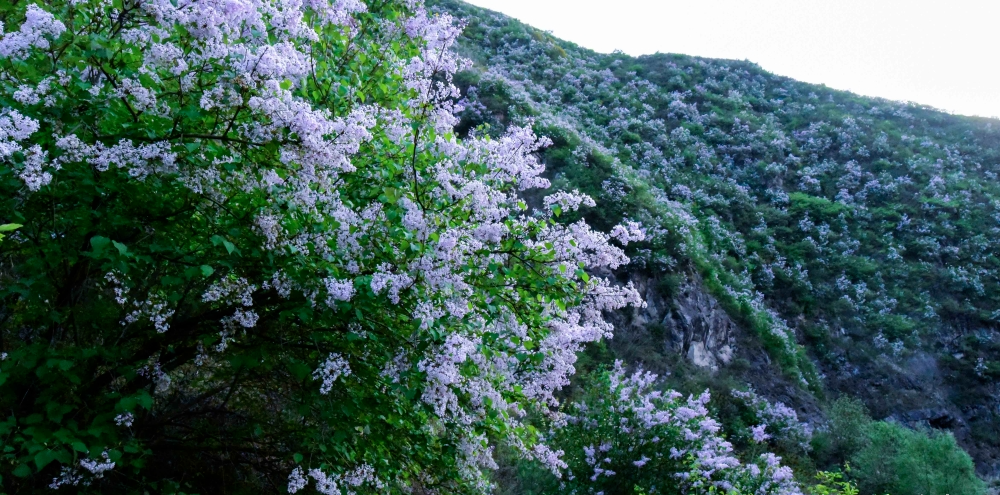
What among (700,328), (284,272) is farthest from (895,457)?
(284,272)

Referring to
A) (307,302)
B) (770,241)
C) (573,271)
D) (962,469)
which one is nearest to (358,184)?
(307,302)

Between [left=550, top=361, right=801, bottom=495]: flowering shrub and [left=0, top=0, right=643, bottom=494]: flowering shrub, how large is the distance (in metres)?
3.20

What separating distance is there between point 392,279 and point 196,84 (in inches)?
55.6

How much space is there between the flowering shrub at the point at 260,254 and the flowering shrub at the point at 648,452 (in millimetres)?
3200

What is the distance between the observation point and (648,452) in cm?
812

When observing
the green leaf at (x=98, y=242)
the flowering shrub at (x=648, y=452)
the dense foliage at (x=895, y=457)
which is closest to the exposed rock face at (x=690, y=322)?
the dense foliage at (x=895, y=457)

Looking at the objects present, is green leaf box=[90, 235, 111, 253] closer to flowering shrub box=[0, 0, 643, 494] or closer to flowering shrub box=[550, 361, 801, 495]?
flowering shrub box=[0, 0, 643, 494]

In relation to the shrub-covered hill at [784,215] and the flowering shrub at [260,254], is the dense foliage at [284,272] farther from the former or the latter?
the shrub-covered hill at [784,215]

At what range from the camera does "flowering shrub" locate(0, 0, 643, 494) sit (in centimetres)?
327

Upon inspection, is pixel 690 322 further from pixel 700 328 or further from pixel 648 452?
pixel 648 452

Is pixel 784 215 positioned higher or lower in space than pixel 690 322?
higher

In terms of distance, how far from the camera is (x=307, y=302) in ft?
13.0

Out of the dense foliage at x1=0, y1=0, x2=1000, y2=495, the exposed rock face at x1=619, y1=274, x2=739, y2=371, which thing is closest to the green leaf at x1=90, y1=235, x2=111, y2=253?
the dense foliage at x1=0, y1=0, x2=1000, y2=495

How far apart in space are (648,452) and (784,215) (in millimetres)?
17350
